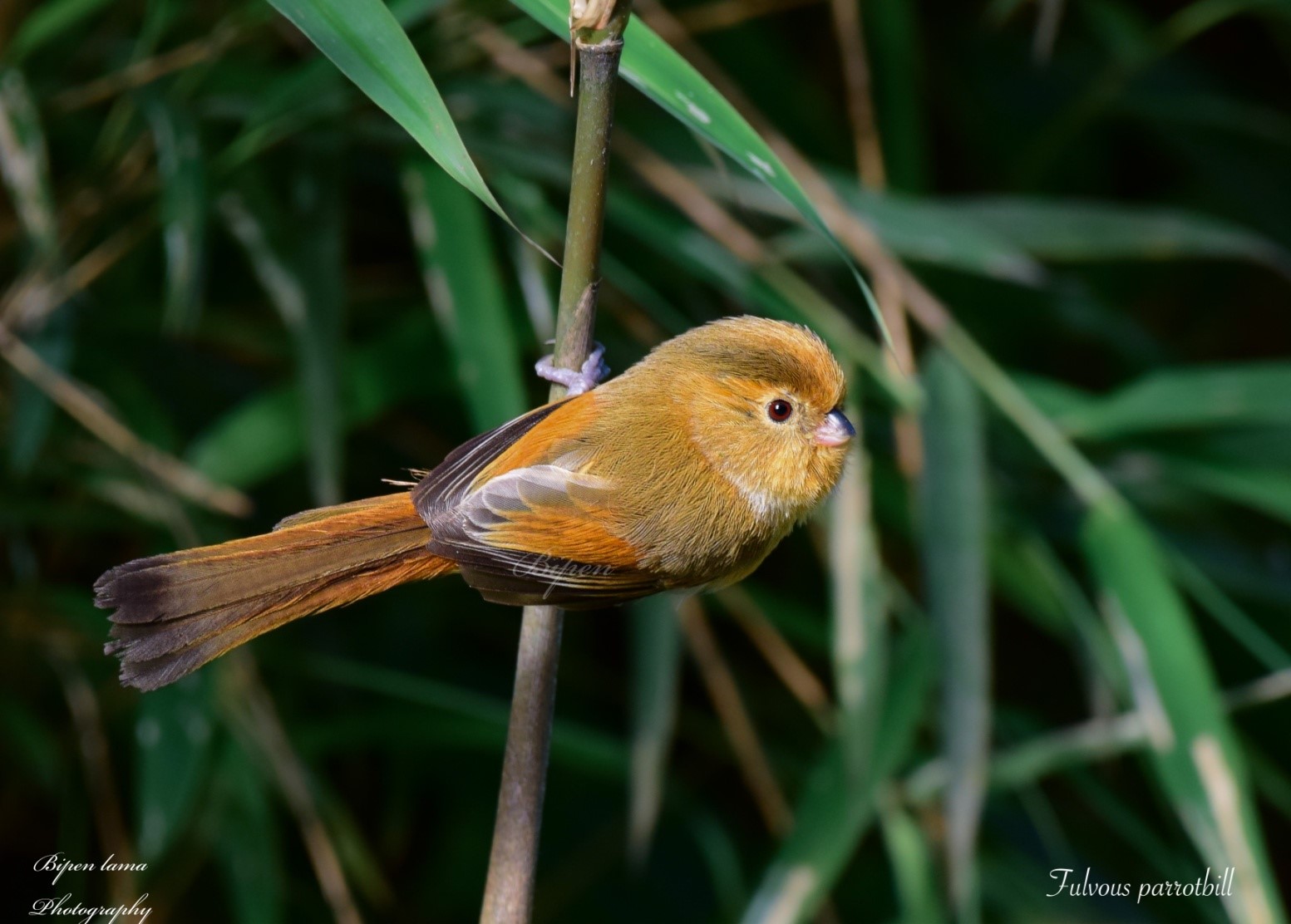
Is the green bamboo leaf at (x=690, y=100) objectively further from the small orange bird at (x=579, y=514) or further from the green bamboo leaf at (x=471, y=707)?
the green bamboo leaf at (x=471, y=707)

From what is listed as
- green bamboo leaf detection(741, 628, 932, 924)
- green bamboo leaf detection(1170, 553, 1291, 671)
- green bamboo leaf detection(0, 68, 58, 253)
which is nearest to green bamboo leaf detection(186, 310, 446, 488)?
green bamboo leaf detection(0, 68, 58, 253)

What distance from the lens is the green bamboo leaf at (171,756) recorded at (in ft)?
6.53

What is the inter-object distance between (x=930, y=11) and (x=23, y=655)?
276 centimetres

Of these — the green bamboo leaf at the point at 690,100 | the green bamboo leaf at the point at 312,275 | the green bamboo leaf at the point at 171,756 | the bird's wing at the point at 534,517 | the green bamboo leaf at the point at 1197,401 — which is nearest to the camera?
the green bamboo leaf at the point at 690,100

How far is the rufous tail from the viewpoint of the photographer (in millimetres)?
1304

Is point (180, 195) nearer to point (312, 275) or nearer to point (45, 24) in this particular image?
point (312, 275)

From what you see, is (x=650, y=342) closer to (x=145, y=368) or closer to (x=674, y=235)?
(x=674, y=235)

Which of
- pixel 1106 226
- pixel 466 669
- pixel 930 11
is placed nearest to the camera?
pixel 1106 226

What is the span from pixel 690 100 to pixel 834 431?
1.67 feet

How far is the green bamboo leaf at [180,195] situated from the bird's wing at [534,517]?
653mm

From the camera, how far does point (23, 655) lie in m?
2.50

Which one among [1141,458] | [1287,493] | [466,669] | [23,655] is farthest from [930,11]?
[23,655]

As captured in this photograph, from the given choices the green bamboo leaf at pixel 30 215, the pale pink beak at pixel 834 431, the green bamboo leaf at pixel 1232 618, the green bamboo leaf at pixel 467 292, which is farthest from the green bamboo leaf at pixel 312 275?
the green bamboo leaf at pixel 1232 618

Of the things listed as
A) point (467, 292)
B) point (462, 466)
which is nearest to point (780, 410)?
point (462, 466)
